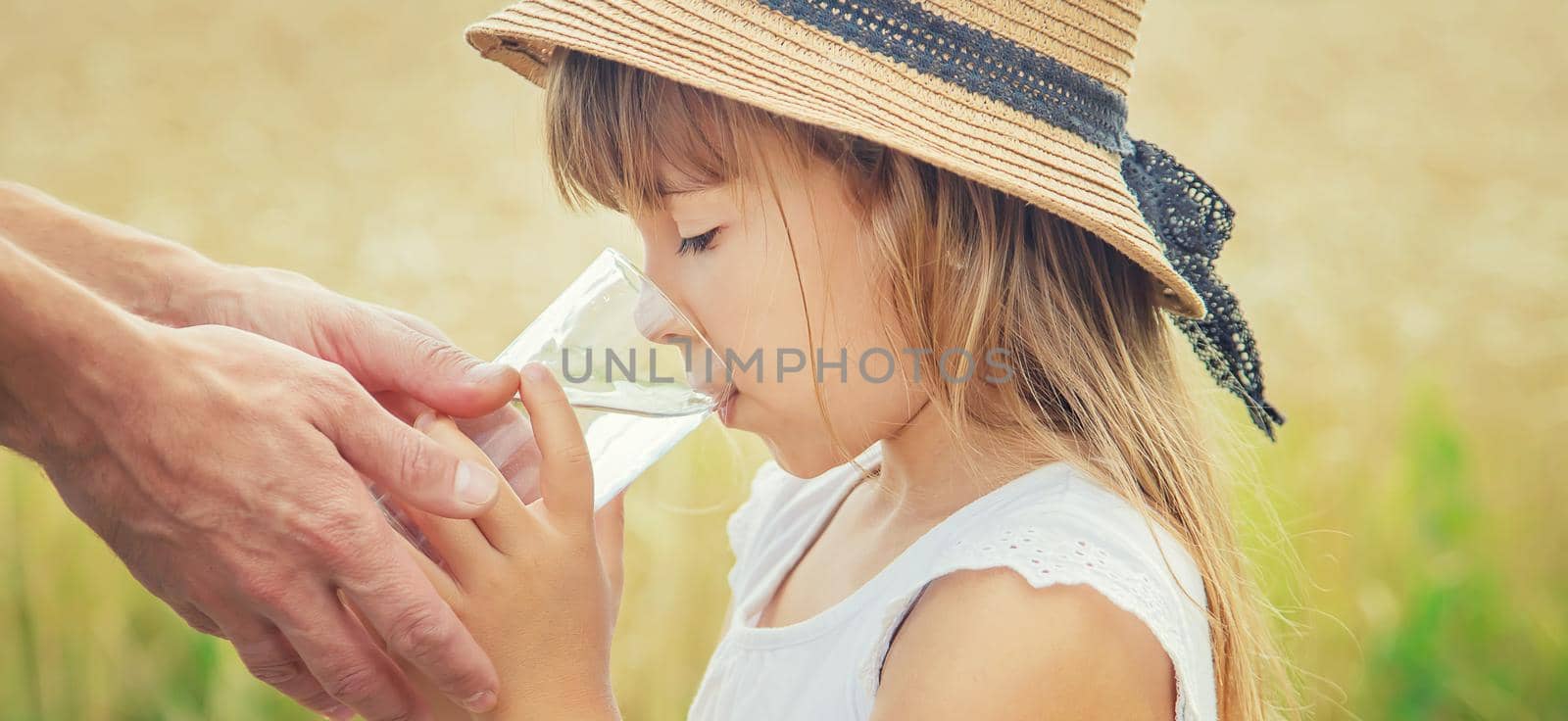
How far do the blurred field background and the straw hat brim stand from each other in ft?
1.38

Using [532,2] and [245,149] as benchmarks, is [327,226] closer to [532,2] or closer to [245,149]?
[245,149]

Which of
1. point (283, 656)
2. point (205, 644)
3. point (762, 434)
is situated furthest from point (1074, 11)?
point (205, 644)

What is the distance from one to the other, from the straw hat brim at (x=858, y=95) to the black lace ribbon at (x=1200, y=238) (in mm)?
123

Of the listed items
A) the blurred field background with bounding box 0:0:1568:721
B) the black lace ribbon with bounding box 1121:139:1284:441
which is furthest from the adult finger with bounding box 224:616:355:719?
the black lace ribbon with bounding box 1121:139:1284:441

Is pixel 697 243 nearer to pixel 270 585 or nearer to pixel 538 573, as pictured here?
pixel 538 573

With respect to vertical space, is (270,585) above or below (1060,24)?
below

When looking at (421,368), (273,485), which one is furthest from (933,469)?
(273,485)

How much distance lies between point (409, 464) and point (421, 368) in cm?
12

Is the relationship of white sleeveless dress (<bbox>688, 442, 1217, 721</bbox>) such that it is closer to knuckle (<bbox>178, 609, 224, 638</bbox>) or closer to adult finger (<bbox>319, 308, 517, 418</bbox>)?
adult finger (<bbox>319, 308, 517, 418</bbox>)

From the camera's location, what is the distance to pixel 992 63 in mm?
1041

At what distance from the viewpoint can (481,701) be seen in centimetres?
93

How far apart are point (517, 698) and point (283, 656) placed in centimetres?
21

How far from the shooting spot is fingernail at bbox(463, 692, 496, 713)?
928mm

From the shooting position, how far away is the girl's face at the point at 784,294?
1.06 m
